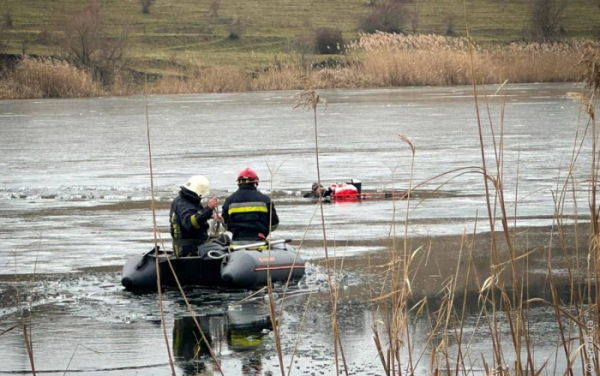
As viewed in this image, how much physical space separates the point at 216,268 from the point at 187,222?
56 cm

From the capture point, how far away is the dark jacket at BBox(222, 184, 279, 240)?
1061 centimetres

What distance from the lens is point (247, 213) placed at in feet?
34.9

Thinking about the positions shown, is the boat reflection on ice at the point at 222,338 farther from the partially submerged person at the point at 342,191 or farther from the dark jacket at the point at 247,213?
the partially submerged person at the point at 342,191

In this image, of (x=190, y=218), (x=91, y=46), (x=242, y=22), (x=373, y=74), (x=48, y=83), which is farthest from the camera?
(x=242, y=22)

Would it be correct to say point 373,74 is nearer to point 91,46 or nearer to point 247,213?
point 91,46

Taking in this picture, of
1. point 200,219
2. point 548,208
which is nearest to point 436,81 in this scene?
point 548,208

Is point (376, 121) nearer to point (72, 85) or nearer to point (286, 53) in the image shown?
point (72, 85)

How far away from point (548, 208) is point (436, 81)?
35.9 meters

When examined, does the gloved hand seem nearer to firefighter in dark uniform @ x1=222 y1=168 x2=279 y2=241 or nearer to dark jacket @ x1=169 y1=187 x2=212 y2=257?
dark jacket @ x1=169 y1=187 x2=212 y2=257

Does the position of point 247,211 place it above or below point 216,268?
above

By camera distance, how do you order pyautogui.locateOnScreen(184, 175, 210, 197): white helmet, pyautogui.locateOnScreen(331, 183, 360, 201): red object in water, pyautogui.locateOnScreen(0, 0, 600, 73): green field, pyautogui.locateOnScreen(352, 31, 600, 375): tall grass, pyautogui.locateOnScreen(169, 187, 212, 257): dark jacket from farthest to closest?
pyautogui.locateOnScreen(0, 0, 600, 73): green field → pyautogui.locateOnScreen(331, 183, 360, 201): red object in water → pyautogui.locateOnScreen(184, 175, 210, 197): white helmet → pyautogui.locateOnScreen(169, 187, 212, 257): dark jacket → pyautogui.locateOnScreen(352, 31, 600, 375): tall grass

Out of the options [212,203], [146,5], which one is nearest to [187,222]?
[212,203]

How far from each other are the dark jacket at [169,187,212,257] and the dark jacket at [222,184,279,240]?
28 cm

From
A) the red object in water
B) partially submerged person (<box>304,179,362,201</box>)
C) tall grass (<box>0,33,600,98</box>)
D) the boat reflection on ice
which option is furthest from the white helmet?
tall grass (<box>0,33,600,98</box>)
